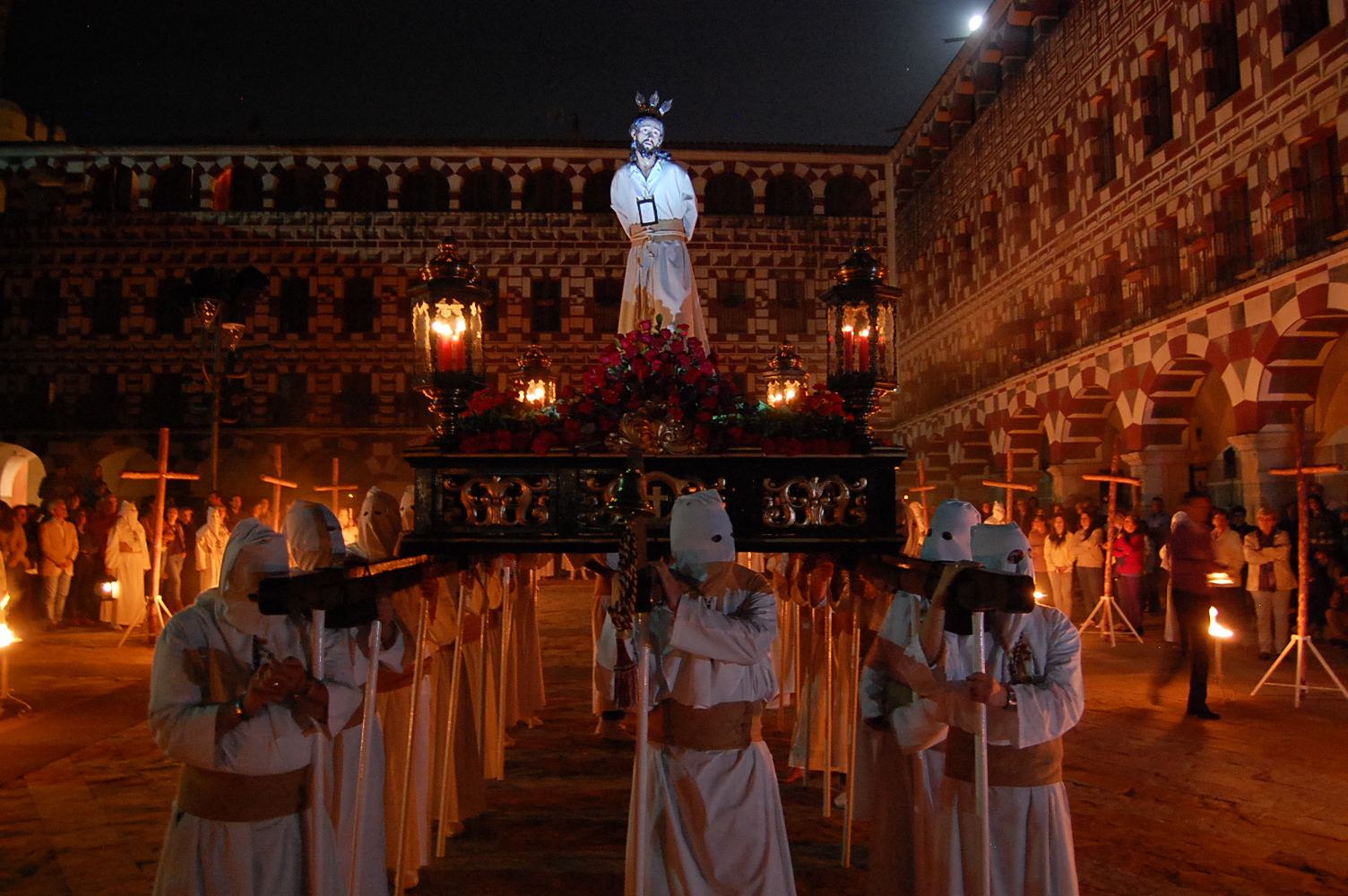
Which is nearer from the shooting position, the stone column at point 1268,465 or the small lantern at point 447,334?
the small lantern at point 447,334

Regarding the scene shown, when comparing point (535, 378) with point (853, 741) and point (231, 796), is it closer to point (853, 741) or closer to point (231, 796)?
point (853, 741)

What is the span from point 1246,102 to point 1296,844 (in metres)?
12.0

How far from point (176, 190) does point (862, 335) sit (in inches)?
1127

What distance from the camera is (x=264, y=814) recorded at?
A: 10.4 ft

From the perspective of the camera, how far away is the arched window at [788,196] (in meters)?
28.6

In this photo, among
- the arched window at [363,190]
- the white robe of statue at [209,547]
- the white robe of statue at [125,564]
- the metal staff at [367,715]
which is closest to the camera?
the metal staff at [367,715]

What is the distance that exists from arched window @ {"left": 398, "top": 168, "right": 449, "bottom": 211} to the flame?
2447cm

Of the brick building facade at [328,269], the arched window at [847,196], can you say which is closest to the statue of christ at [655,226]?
the brick building facade at [328,269]

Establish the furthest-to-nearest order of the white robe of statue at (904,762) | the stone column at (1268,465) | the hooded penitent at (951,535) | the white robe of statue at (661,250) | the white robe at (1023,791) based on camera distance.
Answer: the stone column at (1268,465) < the white robe of statue at (661,250) < the hooded penitent at (951,535) < the white robe of statue at (904,762) < the white robe at (1023,791)

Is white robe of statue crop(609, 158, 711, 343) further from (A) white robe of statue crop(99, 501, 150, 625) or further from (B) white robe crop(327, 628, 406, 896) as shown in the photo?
(A) white robe of statue crop(99, 501, 150, 625)

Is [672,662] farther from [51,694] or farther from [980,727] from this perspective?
[51,694]

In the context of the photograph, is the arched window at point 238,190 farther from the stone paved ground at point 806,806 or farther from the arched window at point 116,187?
the stone paved ground at point 806,806

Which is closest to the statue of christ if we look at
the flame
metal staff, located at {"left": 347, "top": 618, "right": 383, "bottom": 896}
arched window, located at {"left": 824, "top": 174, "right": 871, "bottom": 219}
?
metal staff, located at {"left": 347, "top": 618, "right": 383, "bottom": 896}

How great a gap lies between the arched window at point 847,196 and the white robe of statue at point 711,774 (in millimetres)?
26365
